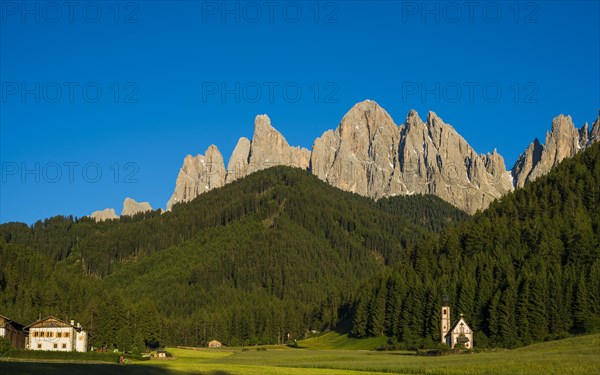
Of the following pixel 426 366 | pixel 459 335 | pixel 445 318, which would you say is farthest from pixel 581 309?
pixel 426 366

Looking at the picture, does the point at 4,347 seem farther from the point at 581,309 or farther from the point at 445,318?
the point at 581,309

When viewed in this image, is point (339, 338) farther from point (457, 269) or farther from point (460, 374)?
point (460, 374)

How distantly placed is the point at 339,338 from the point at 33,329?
233 ft

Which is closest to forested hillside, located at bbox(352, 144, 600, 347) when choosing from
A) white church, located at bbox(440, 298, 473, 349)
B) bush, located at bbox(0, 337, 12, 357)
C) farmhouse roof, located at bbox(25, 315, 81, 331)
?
white church, located at bbox(440, 298, 473, 349)

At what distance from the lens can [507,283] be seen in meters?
154

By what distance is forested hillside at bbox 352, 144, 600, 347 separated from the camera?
141000 mm

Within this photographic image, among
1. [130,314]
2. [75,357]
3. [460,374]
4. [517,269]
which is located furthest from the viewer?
[130,314]

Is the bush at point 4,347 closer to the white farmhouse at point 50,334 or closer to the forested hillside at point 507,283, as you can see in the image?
the white farmhouse at point 50,334

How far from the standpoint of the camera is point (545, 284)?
5743 inches

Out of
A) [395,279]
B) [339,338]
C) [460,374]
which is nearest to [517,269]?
[395,279]

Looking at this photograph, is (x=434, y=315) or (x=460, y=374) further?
(x=434, y=315)

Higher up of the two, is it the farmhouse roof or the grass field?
the farmhouse roof

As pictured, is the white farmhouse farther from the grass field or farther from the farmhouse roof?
the grass field

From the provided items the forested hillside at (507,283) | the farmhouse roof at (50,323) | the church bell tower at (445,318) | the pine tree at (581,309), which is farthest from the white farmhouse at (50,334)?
the pine tree at (581,309)
